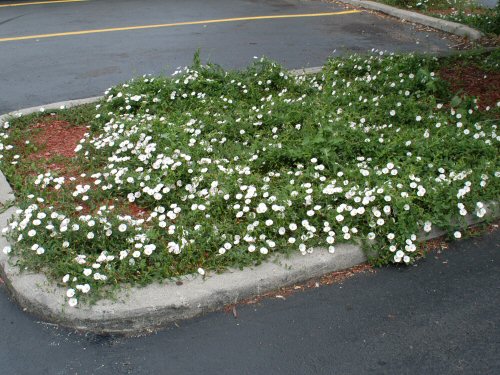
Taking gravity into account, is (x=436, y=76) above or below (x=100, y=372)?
above

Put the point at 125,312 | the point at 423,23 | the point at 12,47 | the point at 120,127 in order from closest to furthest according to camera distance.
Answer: the point at 125,312
the point at 120,127
the point at 12,47
the point at 423,23

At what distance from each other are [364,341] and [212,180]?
190 centimetres

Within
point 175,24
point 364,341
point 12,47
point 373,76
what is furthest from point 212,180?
point 175,24

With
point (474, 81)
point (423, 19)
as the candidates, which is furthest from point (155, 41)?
point (474, 81)

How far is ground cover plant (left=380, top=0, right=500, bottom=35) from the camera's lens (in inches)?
379

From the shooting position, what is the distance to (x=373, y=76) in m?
6.81

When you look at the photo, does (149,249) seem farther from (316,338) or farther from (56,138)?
(56,138)

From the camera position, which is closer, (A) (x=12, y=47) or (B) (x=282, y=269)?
(B) (x=282, y=269)

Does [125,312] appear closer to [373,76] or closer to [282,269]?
[282,269]

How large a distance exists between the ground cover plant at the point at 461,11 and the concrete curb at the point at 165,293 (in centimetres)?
711

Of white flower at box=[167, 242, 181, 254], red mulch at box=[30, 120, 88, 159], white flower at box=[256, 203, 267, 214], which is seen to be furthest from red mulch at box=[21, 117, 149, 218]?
white flower at box=[256, 203, 267, 214]

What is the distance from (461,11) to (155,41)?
234 inches

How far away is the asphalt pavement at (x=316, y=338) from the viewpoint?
3.11m

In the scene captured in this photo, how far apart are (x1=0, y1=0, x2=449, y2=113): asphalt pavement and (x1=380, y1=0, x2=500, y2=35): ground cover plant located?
696 millimetres
